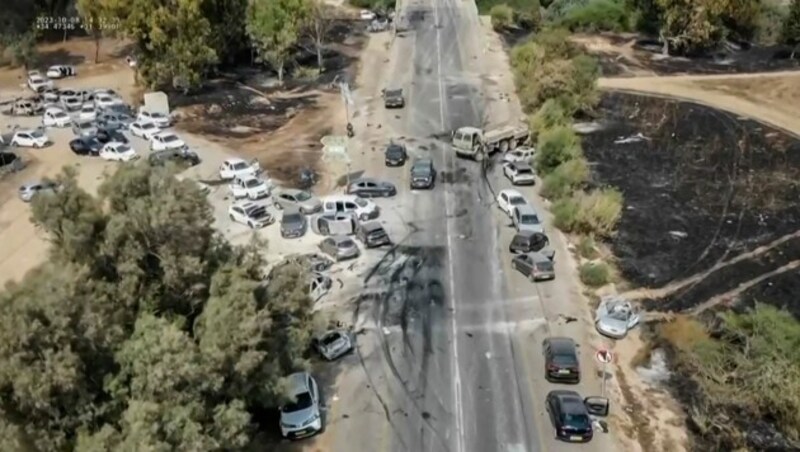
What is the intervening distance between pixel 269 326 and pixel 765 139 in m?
45.7

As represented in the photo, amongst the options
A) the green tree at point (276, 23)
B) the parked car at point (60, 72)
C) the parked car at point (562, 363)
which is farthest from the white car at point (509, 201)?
the parked car at point (60, 72)

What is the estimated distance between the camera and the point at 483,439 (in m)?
28.4

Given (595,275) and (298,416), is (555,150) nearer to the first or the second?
(595,275)

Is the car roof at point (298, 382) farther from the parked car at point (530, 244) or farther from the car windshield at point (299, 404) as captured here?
the parked car at point (530, 244)

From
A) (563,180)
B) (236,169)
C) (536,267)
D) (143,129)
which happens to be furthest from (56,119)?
(536,267)

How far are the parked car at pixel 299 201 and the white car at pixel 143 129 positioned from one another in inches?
642

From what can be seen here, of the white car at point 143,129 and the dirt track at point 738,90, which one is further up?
the dirt track at point 738,90

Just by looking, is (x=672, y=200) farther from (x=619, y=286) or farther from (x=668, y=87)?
(x=668, y=87)

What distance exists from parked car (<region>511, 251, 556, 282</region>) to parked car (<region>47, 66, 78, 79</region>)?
5490 cm

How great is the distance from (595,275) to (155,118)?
3830 centimetres

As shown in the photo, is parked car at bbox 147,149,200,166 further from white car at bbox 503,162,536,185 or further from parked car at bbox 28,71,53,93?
parked car at bbox 28,71,53,93

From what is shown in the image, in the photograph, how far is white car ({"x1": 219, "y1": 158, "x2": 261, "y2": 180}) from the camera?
165ft

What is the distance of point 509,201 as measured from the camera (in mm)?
45562

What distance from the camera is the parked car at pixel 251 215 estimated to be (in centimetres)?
4475
